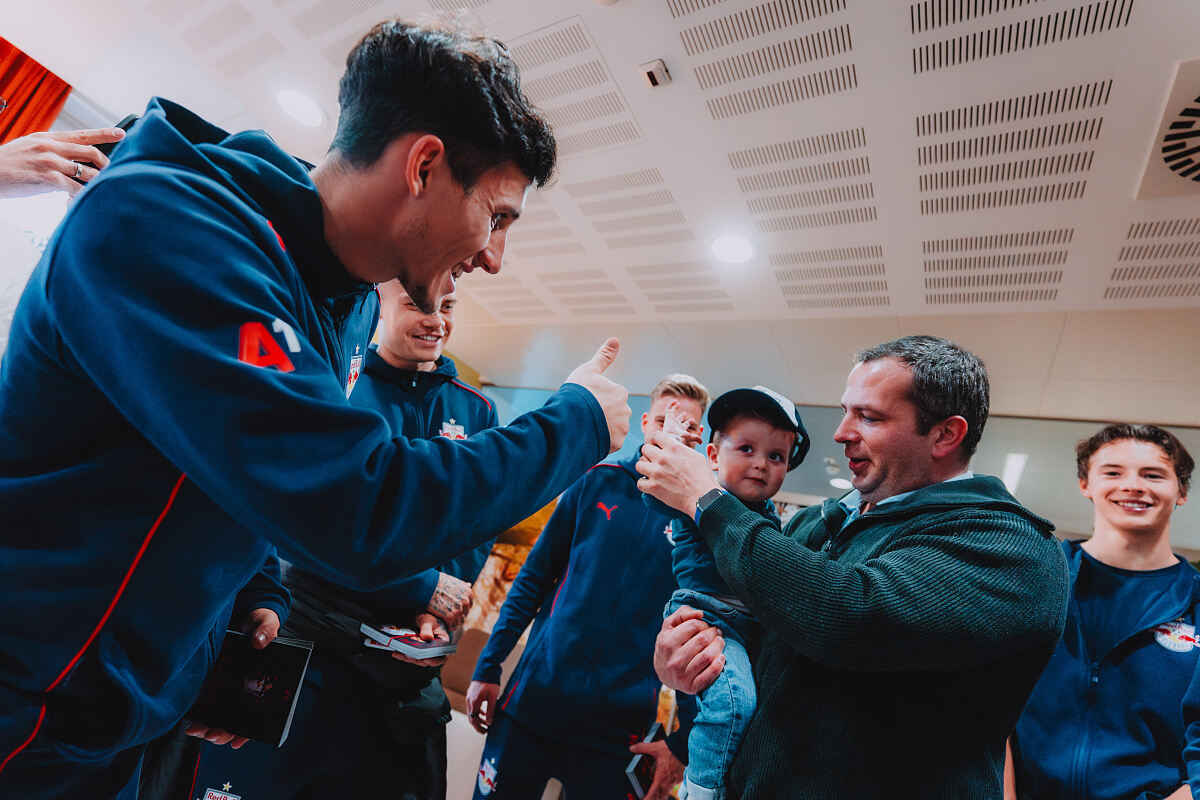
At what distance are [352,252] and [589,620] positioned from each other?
1.51 m

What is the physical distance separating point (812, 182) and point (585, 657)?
267cm

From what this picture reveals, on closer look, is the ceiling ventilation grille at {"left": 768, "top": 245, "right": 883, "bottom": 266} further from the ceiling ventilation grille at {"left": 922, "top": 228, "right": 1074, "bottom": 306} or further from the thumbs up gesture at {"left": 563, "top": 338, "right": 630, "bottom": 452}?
the thumbs up gesture at {"left": 563, "top": 338, "right": 630, "bottom": 452}

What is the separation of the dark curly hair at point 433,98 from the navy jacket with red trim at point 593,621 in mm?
1463

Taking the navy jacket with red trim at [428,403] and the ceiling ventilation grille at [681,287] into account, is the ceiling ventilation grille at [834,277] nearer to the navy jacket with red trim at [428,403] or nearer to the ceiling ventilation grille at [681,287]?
the ceiling ventilation grille at [681,287]

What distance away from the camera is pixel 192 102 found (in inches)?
144

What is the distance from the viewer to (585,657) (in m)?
1.96

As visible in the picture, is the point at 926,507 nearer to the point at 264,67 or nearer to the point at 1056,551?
the point at 1056,551

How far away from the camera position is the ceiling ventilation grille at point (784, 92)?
254 centimetres

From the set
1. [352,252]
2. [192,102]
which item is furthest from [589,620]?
[192,102]

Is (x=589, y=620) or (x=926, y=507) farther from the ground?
(x=926, y=507)

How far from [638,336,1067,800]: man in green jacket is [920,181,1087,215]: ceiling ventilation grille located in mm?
2440

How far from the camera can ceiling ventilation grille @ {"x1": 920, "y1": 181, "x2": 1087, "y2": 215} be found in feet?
9.36

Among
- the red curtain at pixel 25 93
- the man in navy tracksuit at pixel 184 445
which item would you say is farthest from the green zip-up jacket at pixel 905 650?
the red curtain at pixel 25 93

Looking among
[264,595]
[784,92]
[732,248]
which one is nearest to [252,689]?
[264,595]
